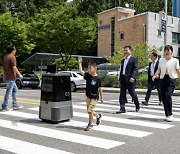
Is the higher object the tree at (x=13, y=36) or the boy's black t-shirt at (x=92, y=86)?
the tree at (x=13, y=36)

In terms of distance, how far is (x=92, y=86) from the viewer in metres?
6.61

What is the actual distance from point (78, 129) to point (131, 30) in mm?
35594

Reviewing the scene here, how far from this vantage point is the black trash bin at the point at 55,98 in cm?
697

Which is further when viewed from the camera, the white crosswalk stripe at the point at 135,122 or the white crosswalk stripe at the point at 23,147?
the white crosswalk stripe at the point at 135,122

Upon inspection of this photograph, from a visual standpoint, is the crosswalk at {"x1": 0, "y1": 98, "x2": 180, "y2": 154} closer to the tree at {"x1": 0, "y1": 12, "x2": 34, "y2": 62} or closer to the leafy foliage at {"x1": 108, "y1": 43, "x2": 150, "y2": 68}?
the leafy foliage at {"x1": 108, "y1": 43, "x2": 150, "y2": 68}

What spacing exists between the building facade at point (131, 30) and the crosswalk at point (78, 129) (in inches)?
1060

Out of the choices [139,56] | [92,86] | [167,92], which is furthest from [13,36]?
[92,86]

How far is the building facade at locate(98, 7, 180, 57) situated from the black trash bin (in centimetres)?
2789

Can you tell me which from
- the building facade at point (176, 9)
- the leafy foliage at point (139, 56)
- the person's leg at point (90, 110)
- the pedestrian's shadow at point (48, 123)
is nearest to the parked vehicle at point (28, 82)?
the leafy foliage at point (139, 56)

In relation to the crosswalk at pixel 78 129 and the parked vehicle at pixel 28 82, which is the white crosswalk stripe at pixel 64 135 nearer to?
the crosswalk at pixel 78 129

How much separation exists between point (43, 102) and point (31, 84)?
15.8 metres

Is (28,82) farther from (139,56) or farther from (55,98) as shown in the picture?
(55,98)

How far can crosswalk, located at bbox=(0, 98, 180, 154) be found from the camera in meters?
5.22

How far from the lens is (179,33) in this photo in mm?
41938
